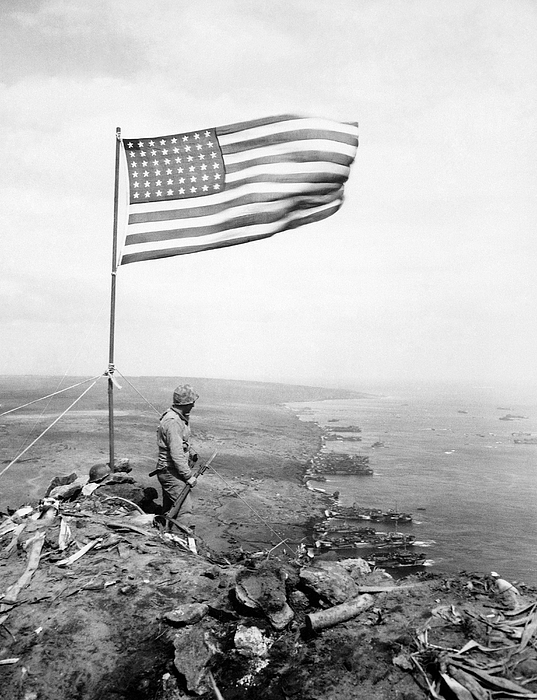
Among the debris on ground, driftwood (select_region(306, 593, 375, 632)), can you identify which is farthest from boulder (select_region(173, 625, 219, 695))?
driftwood (select_region(306, 593, 375, 632))

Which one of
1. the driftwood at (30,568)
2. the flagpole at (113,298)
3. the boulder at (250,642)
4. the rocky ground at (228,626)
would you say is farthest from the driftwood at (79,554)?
the boulder at (250,642)

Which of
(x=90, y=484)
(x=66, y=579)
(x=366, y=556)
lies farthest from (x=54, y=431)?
(x=66, y=579)

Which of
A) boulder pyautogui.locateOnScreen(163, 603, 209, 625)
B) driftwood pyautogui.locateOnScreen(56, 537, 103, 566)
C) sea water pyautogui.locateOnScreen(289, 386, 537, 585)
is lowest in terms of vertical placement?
sea water pyautogui.locateOnScreen(289, 386, 537, 585)

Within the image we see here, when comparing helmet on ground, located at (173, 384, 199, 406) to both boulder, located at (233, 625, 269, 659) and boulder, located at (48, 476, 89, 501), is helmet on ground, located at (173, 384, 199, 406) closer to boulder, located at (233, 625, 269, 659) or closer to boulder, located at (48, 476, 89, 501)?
boulder, located at (48, 476, 89, 501)

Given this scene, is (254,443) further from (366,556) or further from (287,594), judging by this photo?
(287,594)

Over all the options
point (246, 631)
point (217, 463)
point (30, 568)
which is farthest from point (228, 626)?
point (217, 463)
